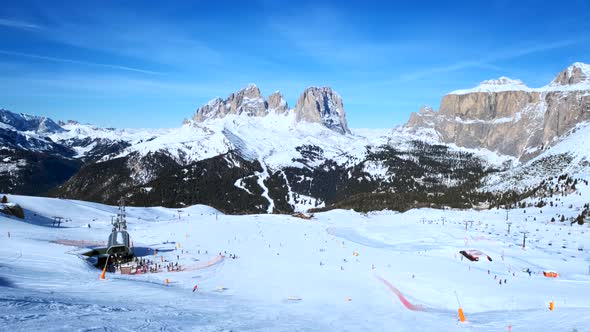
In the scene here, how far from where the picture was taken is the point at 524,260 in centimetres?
4909

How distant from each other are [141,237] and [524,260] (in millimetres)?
48789

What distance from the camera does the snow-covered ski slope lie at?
19.9 meters

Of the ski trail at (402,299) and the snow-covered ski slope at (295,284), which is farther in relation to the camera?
the ski trail at (402,299)

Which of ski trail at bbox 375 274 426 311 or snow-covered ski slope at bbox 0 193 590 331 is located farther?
ski trail at bbox 375 274 426 311

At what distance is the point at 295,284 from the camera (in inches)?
1330

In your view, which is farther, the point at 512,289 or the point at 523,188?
the point at 523,188

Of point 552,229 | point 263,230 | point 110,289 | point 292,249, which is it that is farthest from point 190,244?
point 552,229

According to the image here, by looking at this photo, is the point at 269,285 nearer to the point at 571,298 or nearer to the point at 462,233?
the point at 571,298

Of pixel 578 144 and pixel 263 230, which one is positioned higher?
pixel 578 144

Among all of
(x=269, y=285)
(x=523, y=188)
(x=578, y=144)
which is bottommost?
(x=269, y=285)

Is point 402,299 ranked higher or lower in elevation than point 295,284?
higher

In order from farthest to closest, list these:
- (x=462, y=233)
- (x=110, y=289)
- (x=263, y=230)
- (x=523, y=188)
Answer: (x=523, y=188)
(x=263, y=230)
(x=462, y=233)
(x=110, y=289)

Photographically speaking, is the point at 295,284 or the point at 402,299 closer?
the point at 402,299

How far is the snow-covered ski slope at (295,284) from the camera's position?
19.9 m
